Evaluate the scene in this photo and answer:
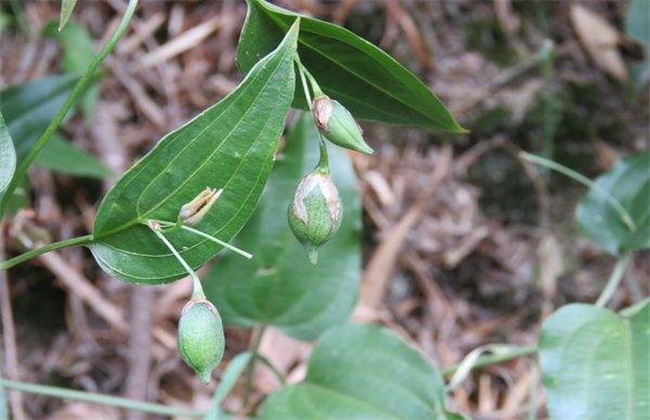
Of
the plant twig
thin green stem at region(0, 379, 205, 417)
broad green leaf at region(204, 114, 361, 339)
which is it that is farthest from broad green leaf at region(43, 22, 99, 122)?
thin green stem at region(0, 379, 205, 417)

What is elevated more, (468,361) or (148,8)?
(148,8)

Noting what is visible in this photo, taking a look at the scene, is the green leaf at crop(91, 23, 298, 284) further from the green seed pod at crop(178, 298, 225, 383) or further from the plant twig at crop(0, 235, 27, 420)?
the plant twig at crop(0, 235, 27, 420)

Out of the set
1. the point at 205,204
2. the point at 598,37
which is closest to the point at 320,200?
the point at 205,204

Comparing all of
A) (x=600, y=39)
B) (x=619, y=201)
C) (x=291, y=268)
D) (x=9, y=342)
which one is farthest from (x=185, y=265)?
(x=600, y=39)

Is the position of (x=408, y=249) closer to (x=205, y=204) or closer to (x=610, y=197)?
(x=610, y=197)

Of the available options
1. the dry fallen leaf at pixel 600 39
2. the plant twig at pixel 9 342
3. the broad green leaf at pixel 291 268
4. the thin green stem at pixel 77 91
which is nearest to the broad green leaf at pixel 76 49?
the plant twig at pixel 9 342

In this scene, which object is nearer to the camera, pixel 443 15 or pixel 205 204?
pixel 205 204
